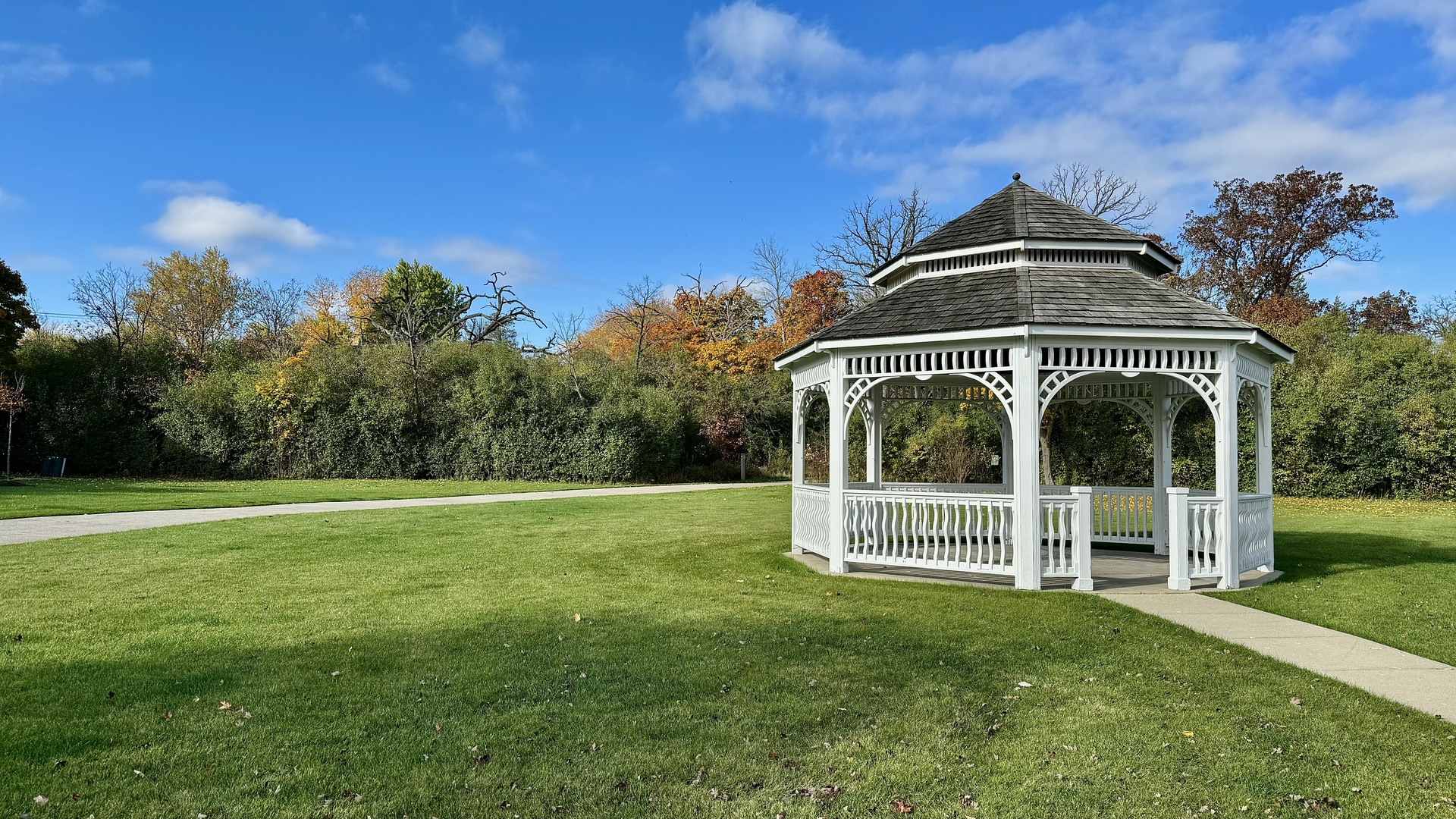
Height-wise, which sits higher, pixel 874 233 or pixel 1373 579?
pixel 874 233

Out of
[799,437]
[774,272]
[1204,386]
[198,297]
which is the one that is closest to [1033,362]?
[1204,386]

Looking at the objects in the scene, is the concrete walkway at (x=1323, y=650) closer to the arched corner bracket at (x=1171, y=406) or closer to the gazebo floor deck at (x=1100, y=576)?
the gazebo floor deck at (x=1100, y=576)

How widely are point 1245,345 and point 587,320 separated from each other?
36.7 meters

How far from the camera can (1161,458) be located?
39.3ft

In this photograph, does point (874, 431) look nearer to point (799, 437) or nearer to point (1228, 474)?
point (799, 437)

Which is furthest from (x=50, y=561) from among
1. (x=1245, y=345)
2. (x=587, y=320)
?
→ (x=587, y=320)

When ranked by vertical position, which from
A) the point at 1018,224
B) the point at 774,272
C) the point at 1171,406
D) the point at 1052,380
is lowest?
the point at 1171,406

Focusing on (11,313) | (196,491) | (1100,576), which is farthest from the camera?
(11,313)

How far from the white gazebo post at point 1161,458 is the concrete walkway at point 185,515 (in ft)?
44.7

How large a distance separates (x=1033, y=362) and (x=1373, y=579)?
4929mm

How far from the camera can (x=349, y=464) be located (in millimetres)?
27469

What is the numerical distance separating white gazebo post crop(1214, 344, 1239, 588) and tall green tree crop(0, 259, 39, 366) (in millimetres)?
33853

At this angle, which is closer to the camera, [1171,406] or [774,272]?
[1171,406]

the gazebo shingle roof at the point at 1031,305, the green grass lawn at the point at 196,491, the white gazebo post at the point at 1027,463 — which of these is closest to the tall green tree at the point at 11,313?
the green grass lawn at the point at 196,491
